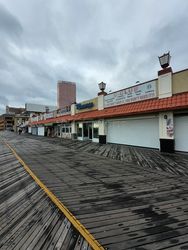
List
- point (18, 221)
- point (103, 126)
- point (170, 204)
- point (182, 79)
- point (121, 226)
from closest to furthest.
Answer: point (121, 226) < point (18, 221) < point (170, 204) < point (182, 79) < point (103, 126)

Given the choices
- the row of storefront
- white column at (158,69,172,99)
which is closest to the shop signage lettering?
the row of storefront

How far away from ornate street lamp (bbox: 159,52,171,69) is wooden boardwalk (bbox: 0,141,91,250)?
12.5 meters

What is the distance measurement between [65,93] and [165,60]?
52605mm

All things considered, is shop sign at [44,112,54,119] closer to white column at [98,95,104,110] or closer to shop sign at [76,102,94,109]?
shop sign at [76,102,94,109]

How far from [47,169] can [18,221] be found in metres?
5.03

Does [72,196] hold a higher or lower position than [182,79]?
lower

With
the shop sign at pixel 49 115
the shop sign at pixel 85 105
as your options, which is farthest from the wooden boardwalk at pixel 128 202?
the shop sign at pixel 49 115

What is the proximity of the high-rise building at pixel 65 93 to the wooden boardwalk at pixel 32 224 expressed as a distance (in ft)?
186

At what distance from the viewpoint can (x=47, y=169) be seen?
9211 millimetres

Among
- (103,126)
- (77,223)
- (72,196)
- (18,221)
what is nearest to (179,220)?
(77,223)

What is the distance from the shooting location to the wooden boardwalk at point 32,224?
11.1 ft

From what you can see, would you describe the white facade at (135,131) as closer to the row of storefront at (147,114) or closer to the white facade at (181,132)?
the row of storefront at (147,114)

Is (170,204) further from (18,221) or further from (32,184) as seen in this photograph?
(32,184)

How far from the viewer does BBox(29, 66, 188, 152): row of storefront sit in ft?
42.6
